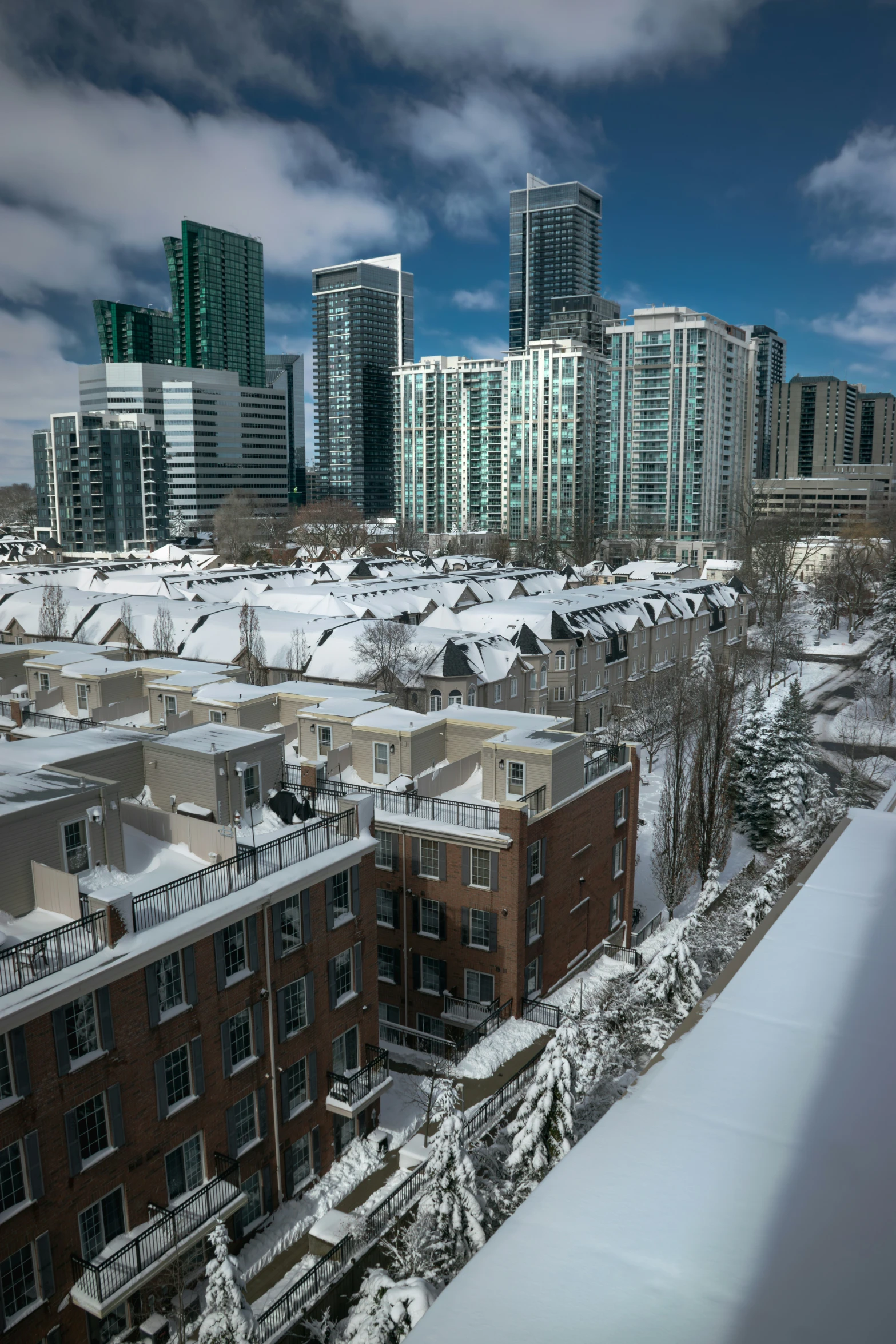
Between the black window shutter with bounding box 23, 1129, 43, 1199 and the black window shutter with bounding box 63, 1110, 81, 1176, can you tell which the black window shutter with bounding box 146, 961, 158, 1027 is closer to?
the black window shutter with bounding box 63, 1110, 81, 1176

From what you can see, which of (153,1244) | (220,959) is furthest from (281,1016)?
(153,1244)

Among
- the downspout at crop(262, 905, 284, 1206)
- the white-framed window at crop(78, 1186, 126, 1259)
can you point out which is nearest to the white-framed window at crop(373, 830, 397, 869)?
the downspout at crop(262, 905, 284, 1206)

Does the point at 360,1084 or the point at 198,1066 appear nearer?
the point at 198,1066

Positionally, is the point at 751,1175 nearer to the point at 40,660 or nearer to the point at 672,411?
the point at 40,660

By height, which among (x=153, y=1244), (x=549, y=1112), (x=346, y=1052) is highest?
(x=549, y=1112)

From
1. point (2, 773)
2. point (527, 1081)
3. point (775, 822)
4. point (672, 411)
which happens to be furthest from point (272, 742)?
point (672, 411)

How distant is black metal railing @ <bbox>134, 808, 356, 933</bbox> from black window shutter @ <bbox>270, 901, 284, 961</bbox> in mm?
649

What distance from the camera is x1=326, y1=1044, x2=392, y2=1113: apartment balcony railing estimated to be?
1983 centimetres

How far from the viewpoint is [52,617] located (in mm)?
62750

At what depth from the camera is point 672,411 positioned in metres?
159

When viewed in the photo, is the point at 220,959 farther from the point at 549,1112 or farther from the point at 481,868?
the point at 481,868

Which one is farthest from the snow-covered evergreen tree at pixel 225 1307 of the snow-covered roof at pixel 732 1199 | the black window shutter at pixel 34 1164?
the snow-covered roof at pixel 732 1199

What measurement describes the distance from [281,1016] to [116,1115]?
3988mm

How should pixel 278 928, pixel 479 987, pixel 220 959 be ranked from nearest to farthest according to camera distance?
pixel 220 959, pixel 278 928, pixel 479 987
